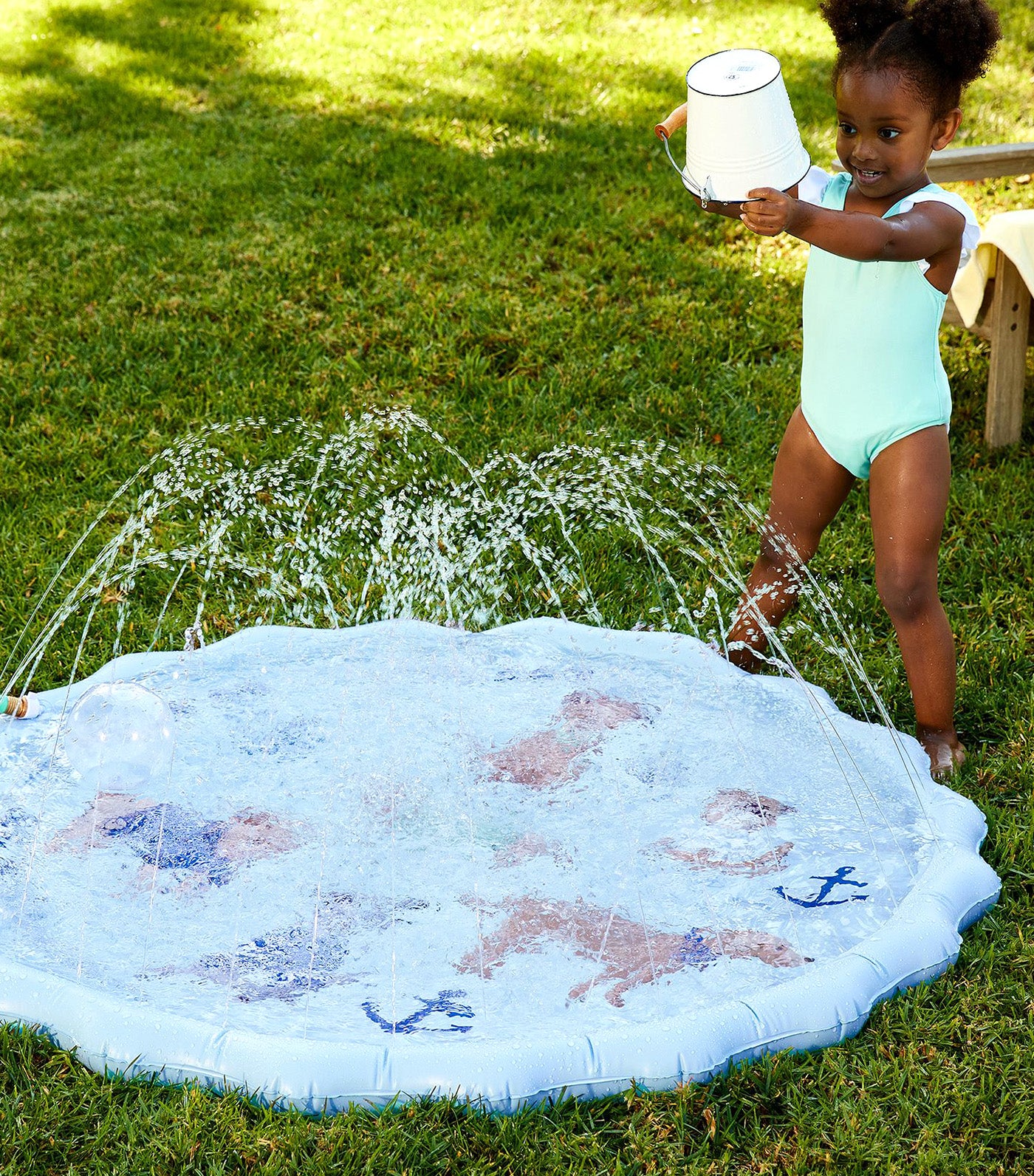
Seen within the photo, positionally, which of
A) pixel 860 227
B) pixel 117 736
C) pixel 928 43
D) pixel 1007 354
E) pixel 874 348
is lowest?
pixel 117 736

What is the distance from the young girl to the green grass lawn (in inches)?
3.8

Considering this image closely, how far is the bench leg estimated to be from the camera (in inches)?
151

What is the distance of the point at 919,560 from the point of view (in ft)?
8.41

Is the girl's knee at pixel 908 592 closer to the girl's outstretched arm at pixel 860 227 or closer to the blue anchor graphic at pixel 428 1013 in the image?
the girl's outstretched arm at pixel 860 227

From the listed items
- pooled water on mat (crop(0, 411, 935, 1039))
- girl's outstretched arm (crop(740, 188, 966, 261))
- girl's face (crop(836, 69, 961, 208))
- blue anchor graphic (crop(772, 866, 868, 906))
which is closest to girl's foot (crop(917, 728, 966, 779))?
pooled water on mat (crop(0, 411, 935, 1039))

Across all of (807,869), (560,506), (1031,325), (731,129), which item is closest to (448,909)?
(807,869)

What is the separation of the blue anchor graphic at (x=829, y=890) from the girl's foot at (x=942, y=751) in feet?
1.46

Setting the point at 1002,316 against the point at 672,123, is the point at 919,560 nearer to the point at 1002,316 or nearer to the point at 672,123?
the point at 672,123

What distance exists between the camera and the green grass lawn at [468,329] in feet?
6.31

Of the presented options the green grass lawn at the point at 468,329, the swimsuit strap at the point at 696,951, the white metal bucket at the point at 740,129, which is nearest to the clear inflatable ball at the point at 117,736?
the green grass lawn at the point at 468,329

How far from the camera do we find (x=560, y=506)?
3.78 meters

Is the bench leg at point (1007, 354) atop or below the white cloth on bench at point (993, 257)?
below

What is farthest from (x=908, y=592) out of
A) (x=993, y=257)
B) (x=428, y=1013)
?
(x=993, y=257)

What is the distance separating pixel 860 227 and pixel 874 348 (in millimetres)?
413
